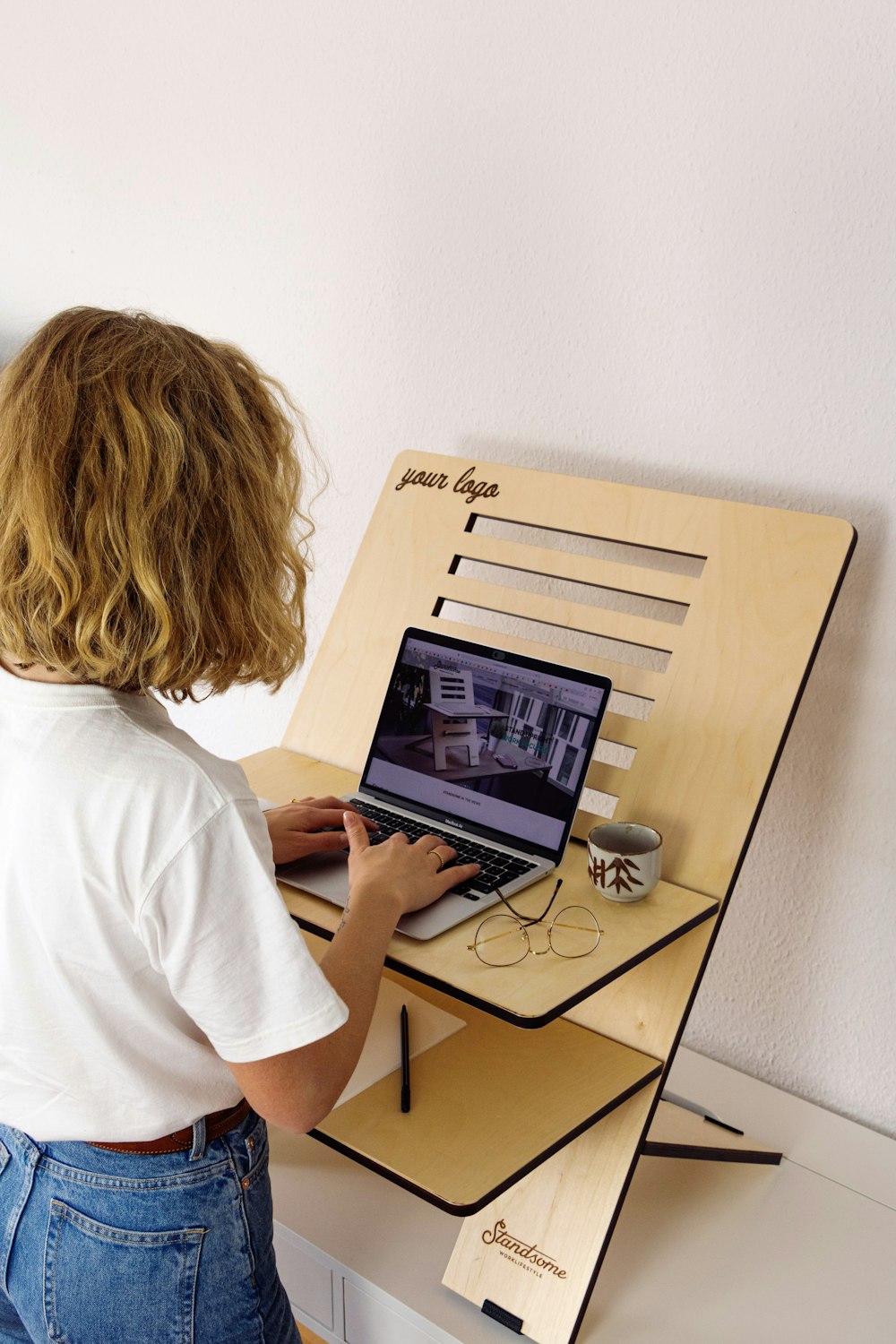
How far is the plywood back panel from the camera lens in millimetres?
1133

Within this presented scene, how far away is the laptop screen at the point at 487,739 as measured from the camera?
112cm

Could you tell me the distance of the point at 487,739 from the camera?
1.16m

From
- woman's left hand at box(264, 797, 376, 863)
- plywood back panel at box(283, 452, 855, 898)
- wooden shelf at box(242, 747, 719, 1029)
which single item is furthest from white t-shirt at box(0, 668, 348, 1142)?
plywood back panel at box(283, 452, 855, 898)

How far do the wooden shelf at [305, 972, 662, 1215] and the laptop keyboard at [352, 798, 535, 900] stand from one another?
0.20 meters

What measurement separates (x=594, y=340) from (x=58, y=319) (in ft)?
2.60

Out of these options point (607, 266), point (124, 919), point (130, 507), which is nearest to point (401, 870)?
point (124, 919)

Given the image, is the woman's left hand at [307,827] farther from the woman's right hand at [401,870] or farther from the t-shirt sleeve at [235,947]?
the t-shirt sleeve at [235,947]

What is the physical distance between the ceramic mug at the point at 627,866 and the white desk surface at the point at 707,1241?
0.46 m

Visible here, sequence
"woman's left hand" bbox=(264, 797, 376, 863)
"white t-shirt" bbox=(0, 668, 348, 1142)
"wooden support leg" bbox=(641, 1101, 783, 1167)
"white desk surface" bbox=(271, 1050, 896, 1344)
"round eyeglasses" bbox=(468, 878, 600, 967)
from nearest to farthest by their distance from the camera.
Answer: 1. "white t-shirt" bbox=(0, 668, 348, 1142)
2. "round eyeglasses" bbox=(468, 878, 600, 967)
3. "woman's left hand" bbox=(264, 797, 376, 863)
4. "white desk surface" bbox=(271, 1050, 896, 1344)
5. "wooden support leg" bbox=(641, 1101, 783, 1167)

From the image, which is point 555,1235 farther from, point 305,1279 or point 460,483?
point 460,483

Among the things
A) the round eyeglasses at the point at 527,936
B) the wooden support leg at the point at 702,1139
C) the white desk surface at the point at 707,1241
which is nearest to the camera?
the round eyeglasses at the point at 527,936

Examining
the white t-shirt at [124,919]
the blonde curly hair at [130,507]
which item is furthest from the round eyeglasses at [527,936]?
the blonde curly hair at [130,507]

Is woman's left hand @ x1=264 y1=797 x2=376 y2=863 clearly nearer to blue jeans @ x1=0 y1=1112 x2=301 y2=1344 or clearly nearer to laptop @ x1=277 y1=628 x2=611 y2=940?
laptop @ x1=277 y1=628 x2=611 y2=940

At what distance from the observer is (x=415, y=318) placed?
5.16 feet
